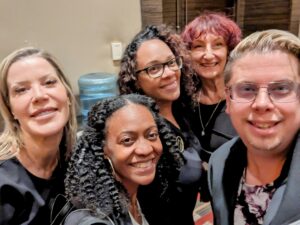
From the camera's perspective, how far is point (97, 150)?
3.83 feet

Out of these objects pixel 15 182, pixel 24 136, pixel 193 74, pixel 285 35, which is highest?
pixel 285 35

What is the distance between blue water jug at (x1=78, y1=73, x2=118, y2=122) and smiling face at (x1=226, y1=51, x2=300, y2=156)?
1647mm

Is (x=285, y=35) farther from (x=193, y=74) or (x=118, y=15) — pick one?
(x=118, y=15)

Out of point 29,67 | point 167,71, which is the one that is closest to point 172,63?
point 167,71

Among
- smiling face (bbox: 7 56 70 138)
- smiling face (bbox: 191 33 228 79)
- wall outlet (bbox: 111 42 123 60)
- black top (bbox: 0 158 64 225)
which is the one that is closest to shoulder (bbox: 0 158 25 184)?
black top (bbox: 0 158 64 225)

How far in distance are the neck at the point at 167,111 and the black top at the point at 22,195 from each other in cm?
60

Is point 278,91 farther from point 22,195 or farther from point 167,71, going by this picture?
point 22,195

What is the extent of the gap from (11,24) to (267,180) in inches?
71.8

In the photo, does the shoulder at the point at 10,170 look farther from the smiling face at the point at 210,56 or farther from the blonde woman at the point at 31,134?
the smiling face at the point at 210,56

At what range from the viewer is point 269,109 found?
979 mm

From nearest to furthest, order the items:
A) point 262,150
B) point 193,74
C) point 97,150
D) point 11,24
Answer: point 262,150, point 97,150, point 193,74, point 11,24

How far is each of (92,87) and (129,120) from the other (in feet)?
5.07

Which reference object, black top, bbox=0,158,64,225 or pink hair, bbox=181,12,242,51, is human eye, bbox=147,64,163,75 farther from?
black top, bbox=0,158,64,225

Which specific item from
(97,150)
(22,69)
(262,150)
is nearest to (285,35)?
(262,150)
